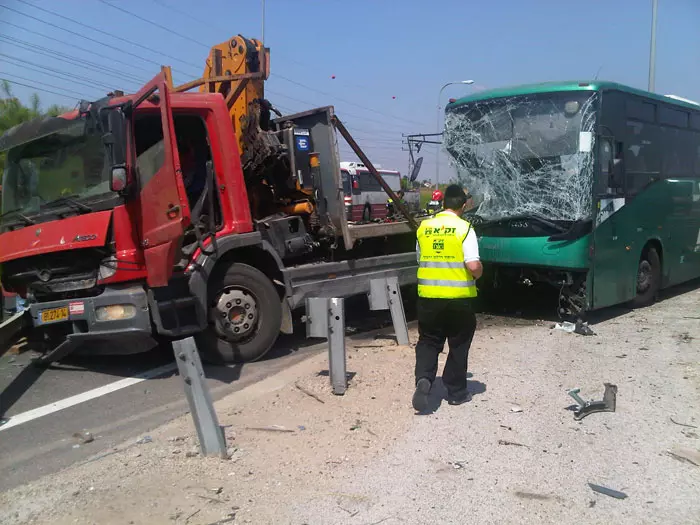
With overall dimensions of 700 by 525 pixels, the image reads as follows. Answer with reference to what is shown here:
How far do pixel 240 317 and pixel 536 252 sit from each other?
403cm

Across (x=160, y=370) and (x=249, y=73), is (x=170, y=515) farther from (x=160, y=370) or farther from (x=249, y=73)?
(x=249, y=73)

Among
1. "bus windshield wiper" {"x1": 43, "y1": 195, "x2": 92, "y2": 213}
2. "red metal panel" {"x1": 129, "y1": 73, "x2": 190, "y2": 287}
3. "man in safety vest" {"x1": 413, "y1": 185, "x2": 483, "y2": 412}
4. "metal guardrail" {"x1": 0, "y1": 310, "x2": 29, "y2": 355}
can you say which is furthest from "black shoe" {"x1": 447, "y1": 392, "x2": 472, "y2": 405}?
"metal guardrail" {"x1": 0, "y1": 310, "x2": 29, "y2": 355}

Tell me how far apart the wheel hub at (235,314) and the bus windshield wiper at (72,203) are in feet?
5.22

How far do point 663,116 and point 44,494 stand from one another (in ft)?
31.2

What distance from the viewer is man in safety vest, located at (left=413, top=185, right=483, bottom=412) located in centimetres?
480

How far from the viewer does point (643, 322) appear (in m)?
8.55

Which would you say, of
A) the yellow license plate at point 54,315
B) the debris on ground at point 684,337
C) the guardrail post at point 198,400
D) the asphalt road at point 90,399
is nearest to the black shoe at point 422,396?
the guardrail post at point 198,400

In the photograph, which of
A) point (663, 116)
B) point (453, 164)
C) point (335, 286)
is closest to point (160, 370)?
point (335, 286)

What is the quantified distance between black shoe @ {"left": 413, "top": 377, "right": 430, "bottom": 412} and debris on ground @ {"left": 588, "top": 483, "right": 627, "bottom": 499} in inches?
55.3

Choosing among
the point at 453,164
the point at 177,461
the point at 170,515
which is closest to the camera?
the point at 170,515

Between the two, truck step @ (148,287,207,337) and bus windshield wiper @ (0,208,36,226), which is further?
bus windshield wiper @ (0,208,36,226)

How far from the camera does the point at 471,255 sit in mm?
4766

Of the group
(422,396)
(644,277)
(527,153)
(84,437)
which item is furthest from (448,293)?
(644,277)

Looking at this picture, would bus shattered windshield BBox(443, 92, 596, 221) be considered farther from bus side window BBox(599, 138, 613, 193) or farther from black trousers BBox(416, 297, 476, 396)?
black trousers BBox(416, 297, 476, 396)
